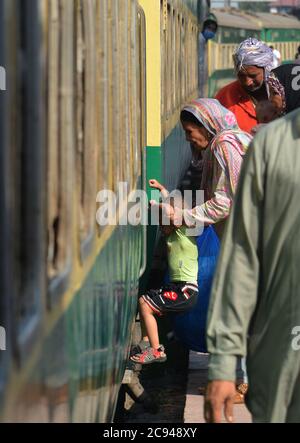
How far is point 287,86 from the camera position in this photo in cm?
710

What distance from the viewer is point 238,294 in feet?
11.2

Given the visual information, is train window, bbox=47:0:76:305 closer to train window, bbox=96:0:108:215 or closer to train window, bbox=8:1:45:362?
train window, bbox=8:1:45:362

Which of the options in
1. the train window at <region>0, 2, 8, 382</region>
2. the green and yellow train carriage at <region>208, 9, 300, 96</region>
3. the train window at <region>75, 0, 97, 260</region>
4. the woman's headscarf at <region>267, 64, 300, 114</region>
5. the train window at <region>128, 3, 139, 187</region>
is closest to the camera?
the train window at <region>0, 2, 8, 382</region>

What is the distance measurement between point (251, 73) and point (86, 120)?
4830 millimetres

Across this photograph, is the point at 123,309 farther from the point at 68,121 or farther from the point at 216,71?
the point at 216,71

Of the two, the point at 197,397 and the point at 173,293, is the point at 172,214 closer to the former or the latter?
the point at 173,293

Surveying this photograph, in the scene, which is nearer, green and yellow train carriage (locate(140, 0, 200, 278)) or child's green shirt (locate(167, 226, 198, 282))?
child's green shirt (locate(167, 226, 198, 282))

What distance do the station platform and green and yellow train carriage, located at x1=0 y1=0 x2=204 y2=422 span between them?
1.03 meters

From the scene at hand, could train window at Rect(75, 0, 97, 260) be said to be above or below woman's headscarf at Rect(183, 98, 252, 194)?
above

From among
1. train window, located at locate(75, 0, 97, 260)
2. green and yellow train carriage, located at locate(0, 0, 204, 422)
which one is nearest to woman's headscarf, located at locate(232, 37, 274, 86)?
green and yellow train carriage, located at locate(0, 0, 204, 422)

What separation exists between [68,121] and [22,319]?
753 millimetres

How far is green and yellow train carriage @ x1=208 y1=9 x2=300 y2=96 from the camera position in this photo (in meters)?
29.3

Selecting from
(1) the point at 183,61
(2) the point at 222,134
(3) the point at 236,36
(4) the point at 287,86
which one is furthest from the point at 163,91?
(3) the point at 236,36

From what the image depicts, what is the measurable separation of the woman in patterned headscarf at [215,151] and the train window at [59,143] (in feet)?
10.6
